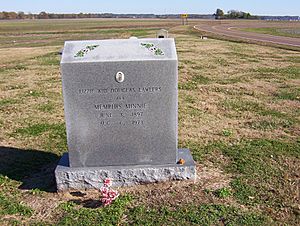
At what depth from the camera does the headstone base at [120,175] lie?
479 centimetres

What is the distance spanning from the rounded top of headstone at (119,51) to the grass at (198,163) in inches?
68.7

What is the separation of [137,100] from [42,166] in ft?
6.92

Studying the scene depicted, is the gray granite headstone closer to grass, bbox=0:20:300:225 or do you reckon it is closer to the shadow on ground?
grass, bbox=0:20:300:225

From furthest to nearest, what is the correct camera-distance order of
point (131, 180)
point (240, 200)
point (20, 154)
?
1. point (20, 154)
2. point (131, 180)
3. point (240, 200)

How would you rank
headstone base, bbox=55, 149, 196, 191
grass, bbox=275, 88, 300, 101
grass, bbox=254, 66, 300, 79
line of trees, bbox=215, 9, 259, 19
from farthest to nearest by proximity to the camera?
line of trees, bbox=215, 9, 259, 19 → grass, bbox=254, 66, 300, 79 → grass, bbox=275, 88, 300, 101 → headstone base, bbox=55, 149, 196, 191

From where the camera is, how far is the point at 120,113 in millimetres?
4809

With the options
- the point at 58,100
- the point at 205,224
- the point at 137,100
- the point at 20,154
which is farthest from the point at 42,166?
the point at 58,100

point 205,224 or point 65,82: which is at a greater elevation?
point 65,82

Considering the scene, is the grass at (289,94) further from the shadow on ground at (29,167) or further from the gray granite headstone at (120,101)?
the shadow on ground at (29,167)

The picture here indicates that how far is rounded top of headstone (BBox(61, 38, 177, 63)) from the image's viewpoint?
4568 mm

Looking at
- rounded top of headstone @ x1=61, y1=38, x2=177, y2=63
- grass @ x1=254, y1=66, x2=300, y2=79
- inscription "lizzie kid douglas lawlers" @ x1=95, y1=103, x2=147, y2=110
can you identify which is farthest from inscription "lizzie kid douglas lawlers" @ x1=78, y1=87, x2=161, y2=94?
grass @ x1=254, y1=66, x2=300, y2=79

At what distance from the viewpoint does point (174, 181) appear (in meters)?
4.90

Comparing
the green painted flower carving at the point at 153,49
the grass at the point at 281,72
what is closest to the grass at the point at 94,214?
the green painted flower carving at the point at 153,49

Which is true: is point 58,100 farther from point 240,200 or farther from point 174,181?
point 240,200
